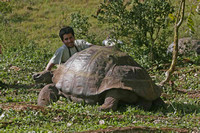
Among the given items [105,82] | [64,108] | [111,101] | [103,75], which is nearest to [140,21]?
[103,75]

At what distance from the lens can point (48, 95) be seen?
6.08 meters

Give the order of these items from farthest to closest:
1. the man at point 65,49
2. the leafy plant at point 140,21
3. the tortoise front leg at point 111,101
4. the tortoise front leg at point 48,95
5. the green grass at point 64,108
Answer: the leafy plant at point 140,21 → the man at point 65,49 → the tortoise front leg at point 48,95 → the tortoise front leg at point 111,101 → the green grass at point 64,108

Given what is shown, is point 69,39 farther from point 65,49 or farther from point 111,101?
point 111,101

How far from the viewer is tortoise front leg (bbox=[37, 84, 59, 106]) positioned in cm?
597

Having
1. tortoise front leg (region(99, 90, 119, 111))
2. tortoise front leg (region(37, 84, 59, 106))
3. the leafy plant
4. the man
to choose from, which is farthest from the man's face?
the leafy plant

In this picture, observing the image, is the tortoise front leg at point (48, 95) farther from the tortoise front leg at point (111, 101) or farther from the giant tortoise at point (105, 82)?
the tortoise front leg at point (111, 101)

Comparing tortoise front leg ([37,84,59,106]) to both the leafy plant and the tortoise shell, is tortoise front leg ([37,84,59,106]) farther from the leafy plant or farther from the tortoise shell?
the leafy plant

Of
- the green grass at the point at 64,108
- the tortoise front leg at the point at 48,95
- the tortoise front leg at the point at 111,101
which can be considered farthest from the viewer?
Answer: the tortoise front leg at the point at 48,95

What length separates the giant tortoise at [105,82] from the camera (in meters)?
5.42

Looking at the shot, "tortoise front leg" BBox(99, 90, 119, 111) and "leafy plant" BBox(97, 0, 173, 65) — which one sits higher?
"leafy plant" BBox(97, 0, 173, 65)

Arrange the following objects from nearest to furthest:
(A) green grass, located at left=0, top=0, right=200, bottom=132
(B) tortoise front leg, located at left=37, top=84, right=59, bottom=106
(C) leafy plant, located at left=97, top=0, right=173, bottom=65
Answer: (A) green grass, located at left=0, top=0, right=200, bottom=132 < (B) tortoise front leg, located at left=37, top=84, right=59, bottom=106 < (C) leafy plant, located at left=97, top=0, right=173, bottom=65

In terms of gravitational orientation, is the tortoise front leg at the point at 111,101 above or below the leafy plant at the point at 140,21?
below

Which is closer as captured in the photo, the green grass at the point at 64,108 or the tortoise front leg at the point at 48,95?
the green grass at the point at 64,108

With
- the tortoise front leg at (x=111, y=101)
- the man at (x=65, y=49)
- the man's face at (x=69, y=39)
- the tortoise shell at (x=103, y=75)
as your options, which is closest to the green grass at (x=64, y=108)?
the tortoise front leg at (x=111, y=101)
